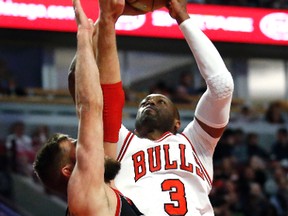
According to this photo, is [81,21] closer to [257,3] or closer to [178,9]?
[178,9]

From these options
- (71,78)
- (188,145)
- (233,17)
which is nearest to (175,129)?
(188,145)

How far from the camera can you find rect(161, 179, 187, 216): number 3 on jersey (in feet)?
12.0

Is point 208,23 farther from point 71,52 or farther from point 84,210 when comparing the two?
point 84,210

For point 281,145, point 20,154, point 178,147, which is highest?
point 178,147

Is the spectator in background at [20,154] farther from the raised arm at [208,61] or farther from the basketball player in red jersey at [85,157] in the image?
the basketball player in red jersey at [85,157]

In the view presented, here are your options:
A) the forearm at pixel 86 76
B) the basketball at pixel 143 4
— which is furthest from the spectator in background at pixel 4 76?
the forearm at pixel 86 76

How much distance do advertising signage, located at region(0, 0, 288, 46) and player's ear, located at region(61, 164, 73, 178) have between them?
229 inches

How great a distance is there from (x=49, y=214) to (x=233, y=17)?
3548 millimetres

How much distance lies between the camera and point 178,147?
150 inches

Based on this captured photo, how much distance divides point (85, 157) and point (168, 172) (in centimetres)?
88

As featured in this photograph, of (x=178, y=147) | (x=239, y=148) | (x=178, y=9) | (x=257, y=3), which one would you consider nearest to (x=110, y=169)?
(x=178, y=147)

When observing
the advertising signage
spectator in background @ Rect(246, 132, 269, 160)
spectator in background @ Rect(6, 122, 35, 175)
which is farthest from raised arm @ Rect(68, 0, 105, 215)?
spectator in background @ Rect(246, 132, 269, 160)

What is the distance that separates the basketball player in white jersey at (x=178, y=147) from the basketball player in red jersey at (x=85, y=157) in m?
0.48

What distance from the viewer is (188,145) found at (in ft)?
12.6
